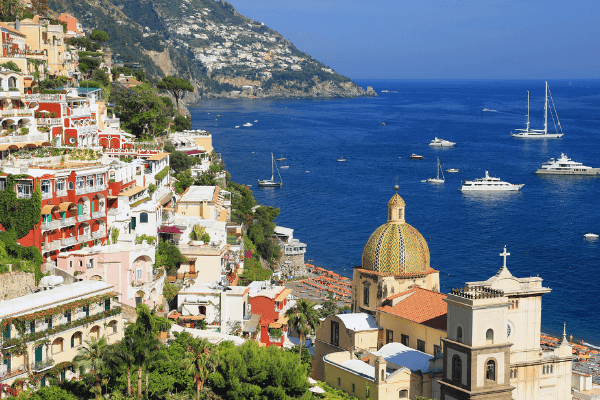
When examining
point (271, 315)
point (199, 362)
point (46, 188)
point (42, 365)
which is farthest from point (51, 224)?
point (199, 362)

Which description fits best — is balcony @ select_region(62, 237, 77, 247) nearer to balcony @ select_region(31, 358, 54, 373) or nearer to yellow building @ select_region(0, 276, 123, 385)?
yellow building @ select_region(0, 276, 123, 385)

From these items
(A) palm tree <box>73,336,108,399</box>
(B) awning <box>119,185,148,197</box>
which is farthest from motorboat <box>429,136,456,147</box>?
(A) palm tree <box>73,336,108,399</box>

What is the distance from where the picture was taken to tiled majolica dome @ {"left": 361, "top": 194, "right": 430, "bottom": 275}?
39.7 m

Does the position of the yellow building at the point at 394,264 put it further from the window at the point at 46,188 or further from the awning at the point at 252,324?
the window at the point at 46,188

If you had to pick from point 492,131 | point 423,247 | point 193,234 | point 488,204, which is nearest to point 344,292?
point 193,234

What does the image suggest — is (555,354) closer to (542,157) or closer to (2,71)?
(2,71)

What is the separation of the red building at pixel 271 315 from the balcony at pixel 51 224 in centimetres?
1040

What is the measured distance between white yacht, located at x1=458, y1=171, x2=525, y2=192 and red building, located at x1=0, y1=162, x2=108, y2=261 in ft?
258

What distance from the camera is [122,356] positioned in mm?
27875

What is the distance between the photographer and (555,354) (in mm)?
35469

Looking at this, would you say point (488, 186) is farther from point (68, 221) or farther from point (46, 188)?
point (46, 188)

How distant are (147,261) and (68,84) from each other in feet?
88.4

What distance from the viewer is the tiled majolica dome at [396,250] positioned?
39688 millimetres

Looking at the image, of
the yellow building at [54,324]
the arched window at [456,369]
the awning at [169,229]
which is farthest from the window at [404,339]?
the awning at [169,229]
